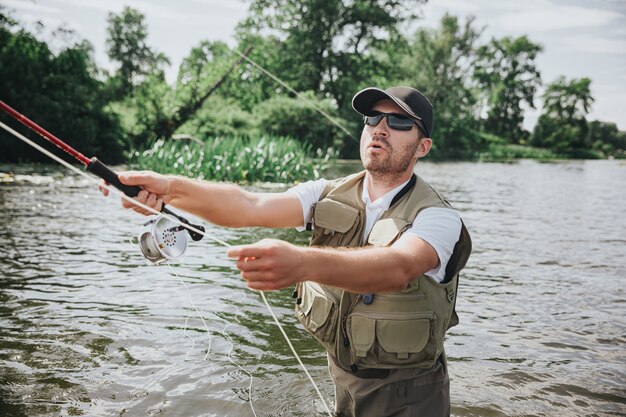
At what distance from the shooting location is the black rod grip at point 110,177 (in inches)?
104


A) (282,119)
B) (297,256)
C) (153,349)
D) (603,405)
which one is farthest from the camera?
(282,119)

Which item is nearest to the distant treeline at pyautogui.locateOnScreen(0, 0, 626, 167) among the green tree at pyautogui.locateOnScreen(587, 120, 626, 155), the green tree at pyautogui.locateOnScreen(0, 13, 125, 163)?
the green tree at pyautogui.locateOnScreen(0, 13, 125, 163)

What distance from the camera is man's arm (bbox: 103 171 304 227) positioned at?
8.90 ft

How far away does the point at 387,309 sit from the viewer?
8.41 feet

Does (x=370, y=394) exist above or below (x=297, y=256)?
below

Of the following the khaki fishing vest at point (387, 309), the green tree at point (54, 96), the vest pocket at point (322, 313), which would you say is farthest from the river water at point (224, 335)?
the green tree at point (54, 96)

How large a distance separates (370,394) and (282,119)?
32.1 m

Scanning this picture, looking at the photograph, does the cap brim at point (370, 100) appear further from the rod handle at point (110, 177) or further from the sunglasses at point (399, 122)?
the rod handle at point (110, 177)

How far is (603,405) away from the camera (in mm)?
4078

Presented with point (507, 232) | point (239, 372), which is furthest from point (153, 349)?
point (507, 232)

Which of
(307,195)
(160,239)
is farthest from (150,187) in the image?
(307,195)

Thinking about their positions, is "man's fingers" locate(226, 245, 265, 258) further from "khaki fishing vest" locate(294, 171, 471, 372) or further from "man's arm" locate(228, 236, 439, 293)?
"khaki fishing vest" locate(294, 171, 471, 372)

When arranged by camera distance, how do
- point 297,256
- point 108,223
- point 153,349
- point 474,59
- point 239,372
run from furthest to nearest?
point 474,59 < point 108,223 < point 153,349 < point 239,372 < point 297,256

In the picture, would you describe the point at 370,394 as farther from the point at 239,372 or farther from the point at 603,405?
the point at 603,405
